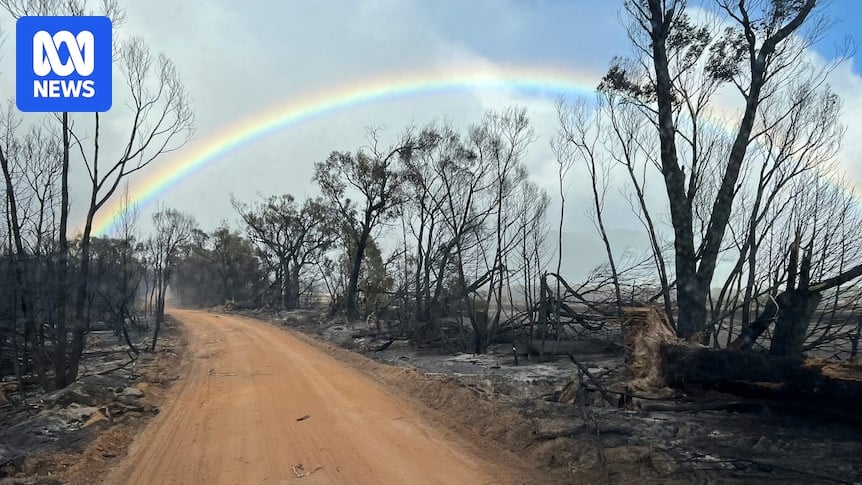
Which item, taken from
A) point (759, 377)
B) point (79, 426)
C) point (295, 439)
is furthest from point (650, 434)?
point (79, 426)

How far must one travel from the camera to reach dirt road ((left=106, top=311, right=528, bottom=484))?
6336 millimetres

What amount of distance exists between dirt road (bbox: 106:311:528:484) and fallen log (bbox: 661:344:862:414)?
3171mm

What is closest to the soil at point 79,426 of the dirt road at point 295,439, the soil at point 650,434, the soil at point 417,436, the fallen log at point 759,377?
the soil at point 417,436

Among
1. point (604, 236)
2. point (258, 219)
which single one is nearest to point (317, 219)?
point (258, 219)

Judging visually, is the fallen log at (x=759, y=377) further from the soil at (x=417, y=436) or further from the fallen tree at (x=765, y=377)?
the soil at (x=417, y=436)

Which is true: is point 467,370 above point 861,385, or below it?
below

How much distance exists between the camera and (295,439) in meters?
7.75

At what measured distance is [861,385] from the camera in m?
6.08

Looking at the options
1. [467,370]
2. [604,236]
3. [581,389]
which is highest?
[604,236]

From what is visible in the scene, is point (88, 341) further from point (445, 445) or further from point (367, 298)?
point (445, 445)

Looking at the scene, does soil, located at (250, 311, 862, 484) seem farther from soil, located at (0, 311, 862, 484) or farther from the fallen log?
the fallen log

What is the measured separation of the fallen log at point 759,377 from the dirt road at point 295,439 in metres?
3.17

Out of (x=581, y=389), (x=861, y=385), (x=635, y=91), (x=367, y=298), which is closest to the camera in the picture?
(x=861, y=385)

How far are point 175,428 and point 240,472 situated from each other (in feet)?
9.75
